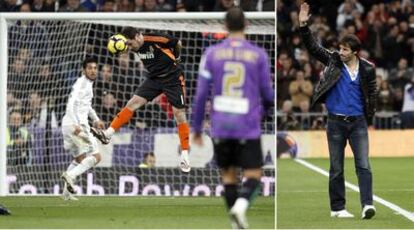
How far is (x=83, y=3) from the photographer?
2441 centimetres

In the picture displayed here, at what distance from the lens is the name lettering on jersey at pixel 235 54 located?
10.1 meters

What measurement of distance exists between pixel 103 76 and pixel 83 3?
14.8ft

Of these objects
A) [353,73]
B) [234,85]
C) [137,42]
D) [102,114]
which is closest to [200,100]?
[234,85]

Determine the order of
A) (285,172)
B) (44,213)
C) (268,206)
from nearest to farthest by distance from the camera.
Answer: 1. (44,213)
2. (268,206)
3. (285,172)

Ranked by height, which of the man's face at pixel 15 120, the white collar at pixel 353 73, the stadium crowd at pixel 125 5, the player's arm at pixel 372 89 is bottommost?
the man's face at pixel 15 120

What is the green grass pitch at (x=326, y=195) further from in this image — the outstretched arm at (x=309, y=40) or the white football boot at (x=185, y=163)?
the outstretched arm at (x=309, y=40)

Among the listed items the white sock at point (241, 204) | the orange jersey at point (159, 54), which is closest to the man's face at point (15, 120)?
the orange jersey at point (159, 54)

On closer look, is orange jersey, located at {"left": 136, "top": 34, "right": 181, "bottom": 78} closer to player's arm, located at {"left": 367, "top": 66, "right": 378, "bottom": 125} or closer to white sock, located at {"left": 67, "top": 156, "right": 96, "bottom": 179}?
white sock, located at {"left": 67, "top": 156, "right": 96, "bottom": 179}

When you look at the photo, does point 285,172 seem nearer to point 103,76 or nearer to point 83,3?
point 103,76

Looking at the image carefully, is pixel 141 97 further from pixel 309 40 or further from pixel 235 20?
pixel 235 20

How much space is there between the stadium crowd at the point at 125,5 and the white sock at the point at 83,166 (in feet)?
21.1

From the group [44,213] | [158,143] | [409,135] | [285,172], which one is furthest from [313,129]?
[44,213]

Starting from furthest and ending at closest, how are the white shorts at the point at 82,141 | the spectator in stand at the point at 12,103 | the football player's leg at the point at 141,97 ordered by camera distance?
the spectator in stand at the point at 12,103, the white shorts at the point at 82,141, the football player's leg at the point at 141,97

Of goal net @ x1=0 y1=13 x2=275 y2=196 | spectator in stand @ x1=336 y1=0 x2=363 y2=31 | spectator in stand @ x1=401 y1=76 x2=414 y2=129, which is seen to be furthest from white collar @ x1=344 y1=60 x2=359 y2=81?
spectator in stand @ x1=336 y1=0 x2=363 y2=31
